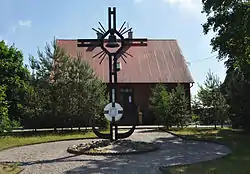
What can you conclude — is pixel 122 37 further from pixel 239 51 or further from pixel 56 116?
pixel 56 116

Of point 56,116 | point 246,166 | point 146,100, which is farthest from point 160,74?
point 246,166

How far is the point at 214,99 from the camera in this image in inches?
862

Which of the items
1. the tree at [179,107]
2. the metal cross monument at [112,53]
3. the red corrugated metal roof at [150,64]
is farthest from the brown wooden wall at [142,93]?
the metal cross monument at [112,53]

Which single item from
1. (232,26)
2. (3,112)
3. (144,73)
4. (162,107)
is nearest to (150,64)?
(144,73)

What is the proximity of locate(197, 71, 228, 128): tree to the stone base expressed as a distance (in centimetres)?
1015

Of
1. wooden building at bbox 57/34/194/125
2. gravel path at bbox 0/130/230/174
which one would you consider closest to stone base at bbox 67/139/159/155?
gravel path at bbox 0/130/230/174

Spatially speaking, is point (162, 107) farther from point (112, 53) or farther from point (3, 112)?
point (3, 112)

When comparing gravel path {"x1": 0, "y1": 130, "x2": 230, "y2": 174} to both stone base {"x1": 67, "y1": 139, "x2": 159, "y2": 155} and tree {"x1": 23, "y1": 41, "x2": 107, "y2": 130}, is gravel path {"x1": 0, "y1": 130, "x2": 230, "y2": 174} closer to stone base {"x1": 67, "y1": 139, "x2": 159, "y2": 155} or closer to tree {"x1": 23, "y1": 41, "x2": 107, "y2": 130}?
stone base {"x1": 67, "y1": 139, "x2": 159, "y2": 155}

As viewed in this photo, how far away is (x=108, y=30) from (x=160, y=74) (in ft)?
52.7

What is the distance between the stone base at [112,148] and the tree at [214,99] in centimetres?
1015

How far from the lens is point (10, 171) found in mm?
8578

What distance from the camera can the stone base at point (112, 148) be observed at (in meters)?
11.6

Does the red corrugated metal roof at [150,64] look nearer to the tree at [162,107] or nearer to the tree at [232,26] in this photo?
the tree at [162,107]

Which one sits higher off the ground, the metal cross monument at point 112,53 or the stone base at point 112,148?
the metal cross monument at point 112,53
